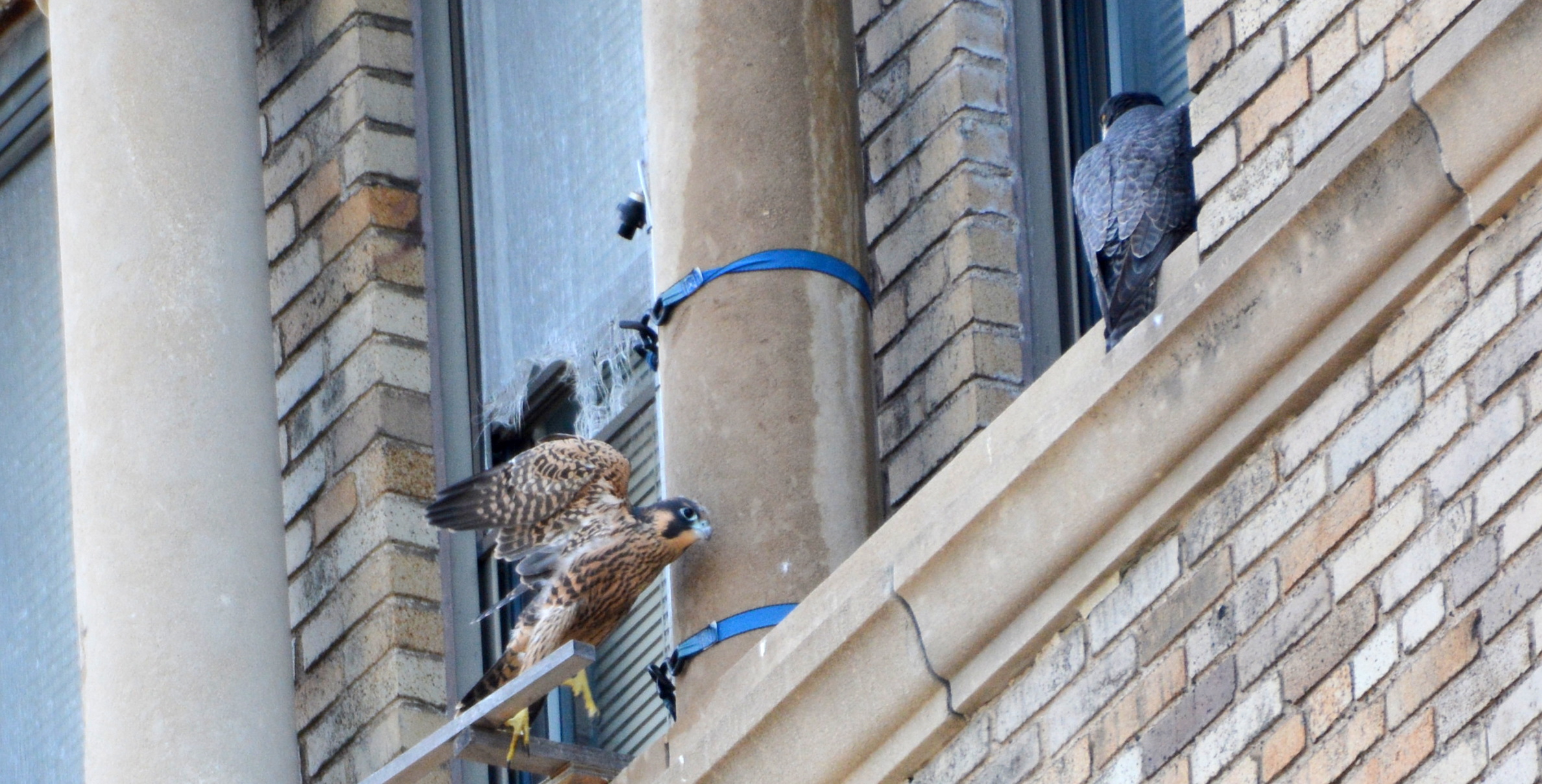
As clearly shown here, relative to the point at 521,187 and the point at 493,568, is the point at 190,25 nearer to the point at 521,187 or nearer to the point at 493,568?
the point at 521,187

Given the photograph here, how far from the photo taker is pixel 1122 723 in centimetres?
555

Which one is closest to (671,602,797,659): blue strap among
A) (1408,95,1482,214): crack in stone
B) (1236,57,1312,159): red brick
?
(1236,57,1312,159): red brick

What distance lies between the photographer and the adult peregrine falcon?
583 centimetres

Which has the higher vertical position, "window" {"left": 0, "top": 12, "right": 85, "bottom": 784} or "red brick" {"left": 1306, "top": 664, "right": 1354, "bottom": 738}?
"red brick" {"left": 1306, "top": 664, "right": 1354, "bottom": 738}

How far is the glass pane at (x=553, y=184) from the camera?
8398mm

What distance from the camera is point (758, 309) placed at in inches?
268

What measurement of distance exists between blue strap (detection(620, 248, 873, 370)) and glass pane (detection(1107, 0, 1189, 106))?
77 centimetres

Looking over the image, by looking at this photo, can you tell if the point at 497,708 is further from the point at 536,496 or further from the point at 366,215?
the point at 366,215

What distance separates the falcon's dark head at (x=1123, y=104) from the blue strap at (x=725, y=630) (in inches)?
44.7

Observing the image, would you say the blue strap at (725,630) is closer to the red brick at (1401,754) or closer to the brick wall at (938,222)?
the brick wall at (938,222)

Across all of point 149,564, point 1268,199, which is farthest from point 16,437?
point 1268,199

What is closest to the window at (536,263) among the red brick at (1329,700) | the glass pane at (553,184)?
the glass pane at (553,184)

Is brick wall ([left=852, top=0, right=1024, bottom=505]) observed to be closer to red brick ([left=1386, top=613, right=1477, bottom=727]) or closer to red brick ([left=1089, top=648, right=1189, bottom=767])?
red brick ([left=1089, top=648, right=1189, bottom=767])

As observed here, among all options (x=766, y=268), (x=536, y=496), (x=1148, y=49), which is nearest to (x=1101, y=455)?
(x=766, y=268)
